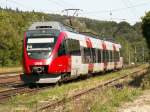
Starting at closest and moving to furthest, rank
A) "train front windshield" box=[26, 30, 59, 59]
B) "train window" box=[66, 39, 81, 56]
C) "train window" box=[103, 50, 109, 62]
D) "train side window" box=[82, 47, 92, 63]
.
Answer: "train front windshield" box=[26, 30, 59, 59] < "train window" box=[66, 39, 81, 56] < "train side window" box=[82, 47, 92, 63] < "train window" box=[103, 50, 109, 62]

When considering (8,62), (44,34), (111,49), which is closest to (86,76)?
(44,34)

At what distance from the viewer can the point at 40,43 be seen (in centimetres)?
2662

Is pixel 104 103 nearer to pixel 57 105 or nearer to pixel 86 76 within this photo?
pixel 57 105

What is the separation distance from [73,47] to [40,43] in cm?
356

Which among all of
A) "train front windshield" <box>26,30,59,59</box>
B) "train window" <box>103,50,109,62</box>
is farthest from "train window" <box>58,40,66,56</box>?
"train window" <box>103,50,109,62</box>

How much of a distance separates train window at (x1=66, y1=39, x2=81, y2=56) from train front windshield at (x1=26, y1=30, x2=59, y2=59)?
1.27 m

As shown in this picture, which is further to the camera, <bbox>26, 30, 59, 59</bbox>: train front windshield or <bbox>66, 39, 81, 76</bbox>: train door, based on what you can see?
<bbox>66, 39, 81, 76</bbox>: train door

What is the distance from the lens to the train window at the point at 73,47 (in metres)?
28.1

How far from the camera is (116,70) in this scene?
55781 millimetres

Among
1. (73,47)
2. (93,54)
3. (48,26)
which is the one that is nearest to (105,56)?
(93,54)

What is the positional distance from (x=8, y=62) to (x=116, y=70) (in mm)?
23385

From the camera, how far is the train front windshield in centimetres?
2630

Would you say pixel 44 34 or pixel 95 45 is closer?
pixel 44 34

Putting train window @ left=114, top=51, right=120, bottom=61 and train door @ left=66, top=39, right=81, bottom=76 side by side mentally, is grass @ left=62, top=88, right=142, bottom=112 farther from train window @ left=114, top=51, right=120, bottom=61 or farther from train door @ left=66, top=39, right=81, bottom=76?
train window @ left=114, top=51, right=120, bottom=61
